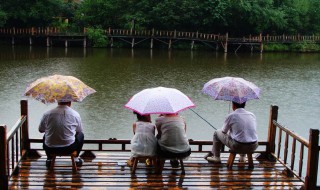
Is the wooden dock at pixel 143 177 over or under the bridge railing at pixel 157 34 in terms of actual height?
under

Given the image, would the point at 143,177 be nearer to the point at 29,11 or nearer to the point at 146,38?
the point at 146,38

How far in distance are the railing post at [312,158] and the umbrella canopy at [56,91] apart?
2.87 meters

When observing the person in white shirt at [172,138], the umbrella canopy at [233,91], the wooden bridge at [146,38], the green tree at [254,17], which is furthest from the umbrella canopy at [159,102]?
the green tree at [254,17]

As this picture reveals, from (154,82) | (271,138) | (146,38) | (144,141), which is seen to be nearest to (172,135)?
(144,141)

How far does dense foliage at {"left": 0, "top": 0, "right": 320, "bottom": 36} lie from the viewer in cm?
3981

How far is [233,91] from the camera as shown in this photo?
6.18m

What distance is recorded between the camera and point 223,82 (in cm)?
639

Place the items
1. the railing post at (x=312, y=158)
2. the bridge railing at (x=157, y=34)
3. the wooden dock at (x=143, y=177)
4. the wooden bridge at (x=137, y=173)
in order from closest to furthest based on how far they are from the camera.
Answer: the railing post at (x=312, y=158) → the wooden bridge at (x=137, y=173) → the wooden dock at (x=143, y=177) → the bridge railing at (x=157, y=34)

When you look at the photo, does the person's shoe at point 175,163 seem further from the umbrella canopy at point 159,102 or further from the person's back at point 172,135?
the umbrella canopy at point 159,102

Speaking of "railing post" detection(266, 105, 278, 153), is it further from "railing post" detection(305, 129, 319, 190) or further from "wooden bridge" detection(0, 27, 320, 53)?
"wooden bridge" detection(0, 27, 320, 53)

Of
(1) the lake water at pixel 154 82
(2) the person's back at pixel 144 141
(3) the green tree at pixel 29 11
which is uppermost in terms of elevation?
(3) the green tree at pixel 29 11

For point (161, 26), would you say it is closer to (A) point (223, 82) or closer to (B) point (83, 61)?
(B) point (83, 61)

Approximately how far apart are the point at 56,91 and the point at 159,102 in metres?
1.35

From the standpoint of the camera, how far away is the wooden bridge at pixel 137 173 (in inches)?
212
